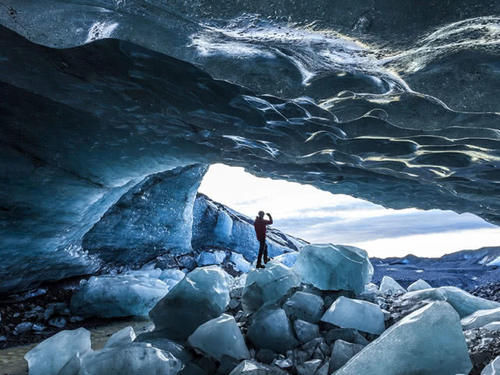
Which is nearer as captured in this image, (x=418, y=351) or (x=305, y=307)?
(x=418, y=351)

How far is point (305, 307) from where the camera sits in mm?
2305

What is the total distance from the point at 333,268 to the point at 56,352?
2168mm

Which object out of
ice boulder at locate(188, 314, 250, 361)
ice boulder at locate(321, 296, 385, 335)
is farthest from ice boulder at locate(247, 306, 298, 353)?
ice boulder at locate(321, 296, 385, 335)

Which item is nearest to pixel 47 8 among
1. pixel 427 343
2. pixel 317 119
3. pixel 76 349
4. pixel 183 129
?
pixel 183 129

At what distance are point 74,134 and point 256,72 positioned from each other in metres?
2.22

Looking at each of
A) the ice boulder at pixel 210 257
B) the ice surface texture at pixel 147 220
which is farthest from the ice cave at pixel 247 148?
the ice boulder at pixel 210 257

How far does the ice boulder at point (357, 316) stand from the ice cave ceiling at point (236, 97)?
1.32m

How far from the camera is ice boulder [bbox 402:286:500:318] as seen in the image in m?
2.25

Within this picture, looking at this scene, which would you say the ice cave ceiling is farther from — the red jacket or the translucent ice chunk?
the translucent ice chunk

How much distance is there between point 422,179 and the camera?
147 inches

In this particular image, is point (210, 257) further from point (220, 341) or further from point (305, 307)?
point (220, 341)

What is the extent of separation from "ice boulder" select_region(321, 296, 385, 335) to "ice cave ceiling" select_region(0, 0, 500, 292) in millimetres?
1320

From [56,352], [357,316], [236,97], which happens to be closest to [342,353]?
[357,316]

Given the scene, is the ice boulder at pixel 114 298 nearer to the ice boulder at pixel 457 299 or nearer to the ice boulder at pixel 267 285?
the ice boulder at pixel 267 285
